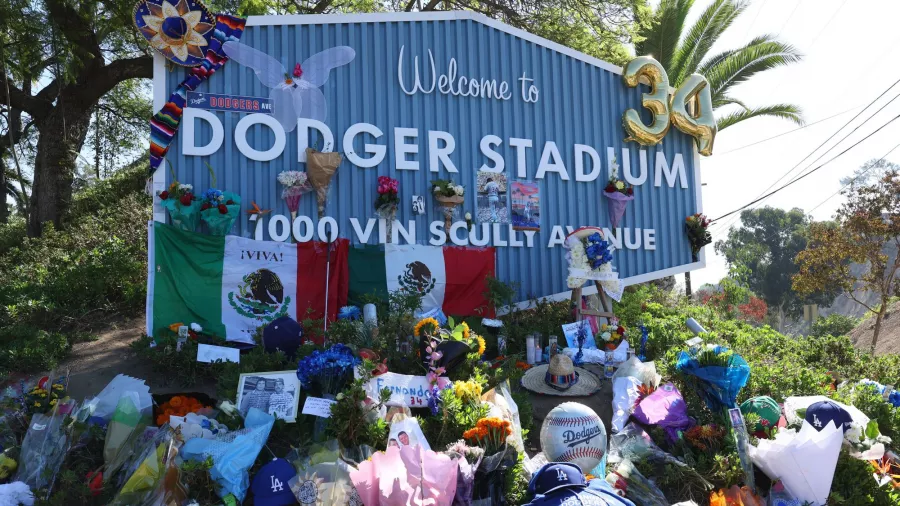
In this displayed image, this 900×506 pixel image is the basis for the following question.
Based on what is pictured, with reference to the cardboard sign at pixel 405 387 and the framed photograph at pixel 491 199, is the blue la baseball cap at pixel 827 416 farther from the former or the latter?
the framed photograph at pixel 491 199

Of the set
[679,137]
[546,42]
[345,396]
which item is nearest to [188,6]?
[546,42]

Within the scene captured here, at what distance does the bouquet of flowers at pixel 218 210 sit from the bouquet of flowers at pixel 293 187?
2.41 feet

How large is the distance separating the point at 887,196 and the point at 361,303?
10.5m

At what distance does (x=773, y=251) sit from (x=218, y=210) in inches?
1571

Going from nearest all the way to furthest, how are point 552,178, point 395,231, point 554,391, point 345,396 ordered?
1. point 345,396
2. point 554,391
3. point 395,231
4. point 552,178

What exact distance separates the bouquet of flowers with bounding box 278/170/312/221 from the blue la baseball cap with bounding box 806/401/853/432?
6877mm

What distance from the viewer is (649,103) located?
12984mm

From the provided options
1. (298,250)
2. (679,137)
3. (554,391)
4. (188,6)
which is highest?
(188,6)

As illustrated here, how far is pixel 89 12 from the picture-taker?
14.2m

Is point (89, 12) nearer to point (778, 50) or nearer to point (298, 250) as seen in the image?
→ point (298, 250)

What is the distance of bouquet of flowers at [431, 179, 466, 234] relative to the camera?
11219 millimetres

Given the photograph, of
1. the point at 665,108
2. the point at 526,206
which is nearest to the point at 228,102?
the point at 526,206

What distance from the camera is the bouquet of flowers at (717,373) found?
691 cm

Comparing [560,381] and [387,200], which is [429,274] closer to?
[387,200]
